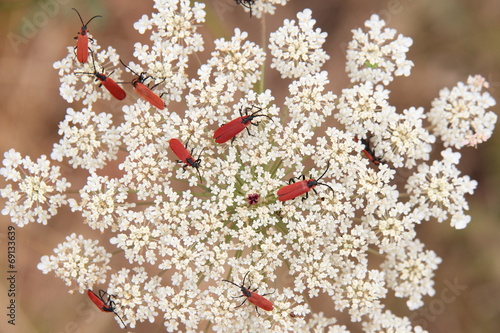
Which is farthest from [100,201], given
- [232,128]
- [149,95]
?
[232,128]

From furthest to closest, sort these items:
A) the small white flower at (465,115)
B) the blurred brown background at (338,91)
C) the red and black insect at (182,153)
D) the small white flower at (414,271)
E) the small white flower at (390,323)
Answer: the blurred brown background at (338,91) < the small white flower at (390,323) < the small white flower at (414,271) < the small white flower at (465,115) < the red and black insect at (182,153)

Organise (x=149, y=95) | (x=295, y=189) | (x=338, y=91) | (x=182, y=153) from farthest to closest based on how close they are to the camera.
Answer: (x=338, y=91) < (x=149, y=95) < (x=182, y=153) < (x=295, y=189)

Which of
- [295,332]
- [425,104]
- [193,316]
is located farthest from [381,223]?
[425,104]

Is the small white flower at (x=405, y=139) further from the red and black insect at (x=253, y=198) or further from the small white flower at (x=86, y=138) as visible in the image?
the small white flower at (x=86, y=138)

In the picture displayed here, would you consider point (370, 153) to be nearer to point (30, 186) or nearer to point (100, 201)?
point (100, 201)

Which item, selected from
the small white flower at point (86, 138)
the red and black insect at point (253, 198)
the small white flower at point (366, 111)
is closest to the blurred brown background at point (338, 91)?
the small white flower at point (86, 138)

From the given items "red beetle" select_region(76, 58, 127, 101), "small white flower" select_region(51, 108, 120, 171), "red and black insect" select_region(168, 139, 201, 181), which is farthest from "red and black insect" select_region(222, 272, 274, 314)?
"red beetle" select_region(76, 58, 127, 101)

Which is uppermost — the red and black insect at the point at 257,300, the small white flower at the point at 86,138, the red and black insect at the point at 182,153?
the small white flower at the point at 86,138
